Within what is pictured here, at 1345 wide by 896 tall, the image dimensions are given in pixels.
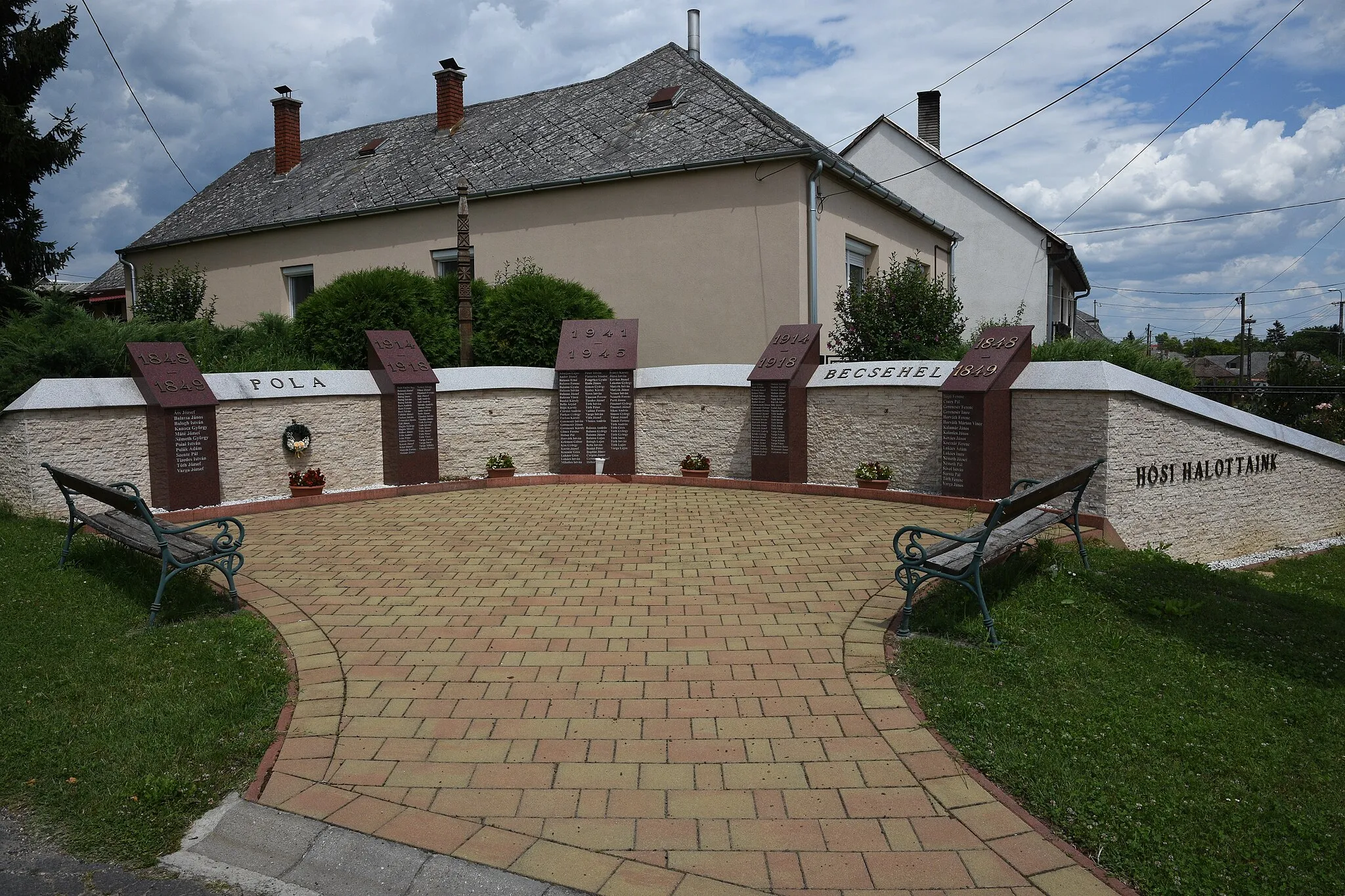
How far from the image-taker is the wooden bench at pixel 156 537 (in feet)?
17.6

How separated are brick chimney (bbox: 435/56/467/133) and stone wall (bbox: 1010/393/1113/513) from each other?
1647 centimetres

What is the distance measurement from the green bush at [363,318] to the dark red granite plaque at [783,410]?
5351 millimetres

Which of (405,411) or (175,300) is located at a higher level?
(175,300)

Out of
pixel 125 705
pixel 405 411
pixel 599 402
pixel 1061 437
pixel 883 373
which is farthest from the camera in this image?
pixel 599 402

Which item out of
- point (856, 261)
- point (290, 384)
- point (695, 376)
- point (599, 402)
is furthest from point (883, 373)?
point (856, 261)

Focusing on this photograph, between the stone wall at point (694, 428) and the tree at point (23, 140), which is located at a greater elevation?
the tree at point (23, 140)

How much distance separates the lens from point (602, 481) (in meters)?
11.8

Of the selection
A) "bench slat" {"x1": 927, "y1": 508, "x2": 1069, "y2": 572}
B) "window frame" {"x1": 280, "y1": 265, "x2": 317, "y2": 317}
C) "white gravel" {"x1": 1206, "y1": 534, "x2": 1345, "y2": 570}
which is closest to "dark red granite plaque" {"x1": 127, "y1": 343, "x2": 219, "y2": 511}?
"bench slat" {"x1": 927, "y1": 508, "x2": 1069, "y2": 572}

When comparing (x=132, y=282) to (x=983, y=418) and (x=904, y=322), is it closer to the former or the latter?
(x=904, y=322)

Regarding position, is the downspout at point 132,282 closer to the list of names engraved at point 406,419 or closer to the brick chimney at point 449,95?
the brick chimney at point 449,95

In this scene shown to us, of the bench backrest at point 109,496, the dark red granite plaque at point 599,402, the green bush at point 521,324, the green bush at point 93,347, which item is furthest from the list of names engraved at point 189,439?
the green bush at point 521,324

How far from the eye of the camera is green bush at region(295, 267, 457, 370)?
13.1m

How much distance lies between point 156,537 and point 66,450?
4037mm

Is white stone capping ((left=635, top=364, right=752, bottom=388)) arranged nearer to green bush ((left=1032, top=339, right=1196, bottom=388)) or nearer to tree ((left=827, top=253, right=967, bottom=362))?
tree ((left=827, top=253, right=967, bottom=362))
